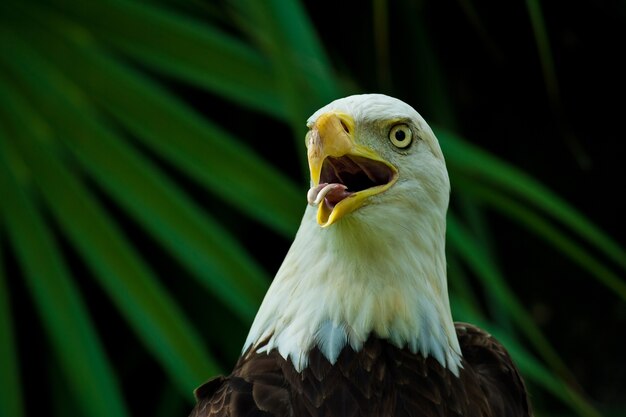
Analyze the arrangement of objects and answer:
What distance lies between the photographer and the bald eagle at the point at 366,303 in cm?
179

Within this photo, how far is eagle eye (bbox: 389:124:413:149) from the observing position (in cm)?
181

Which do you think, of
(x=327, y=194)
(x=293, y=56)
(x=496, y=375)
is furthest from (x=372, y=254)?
(x=293, y=56)

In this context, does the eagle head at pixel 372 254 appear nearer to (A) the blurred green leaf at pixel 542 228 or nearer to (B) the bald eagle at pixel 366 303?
(B) the bald eagle at pixel 366 303

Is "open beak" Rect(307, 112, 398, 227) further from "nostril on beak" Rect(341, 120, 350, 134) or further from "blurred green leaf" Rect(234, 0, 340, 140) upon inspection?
"blurred green leaf" Rect(234, 0, 340, 140)

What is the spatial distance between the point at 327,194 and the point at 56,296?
4.55ft

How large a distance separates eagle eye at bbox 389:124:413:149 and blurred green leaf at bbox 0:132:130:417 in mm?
1345

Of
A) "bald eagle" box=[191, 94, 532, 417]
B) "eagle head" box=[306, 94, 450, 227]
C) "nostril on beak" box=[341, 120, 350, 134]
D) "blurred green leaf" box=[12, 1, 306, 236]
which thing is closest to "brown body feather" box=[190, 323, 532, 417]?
"bald eagle" box=[191, 94, 532, 417]

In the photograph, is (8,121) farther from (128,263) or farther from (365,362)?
(365,362)

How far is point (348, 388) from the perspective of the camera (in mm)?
1835

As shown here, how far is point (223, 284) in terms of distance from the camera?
2.83 m

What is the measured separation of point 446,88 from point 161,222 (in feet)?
5.79

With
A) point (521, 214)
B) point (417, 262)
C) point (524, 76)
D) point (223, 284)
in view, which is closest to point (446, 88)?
point (524, 76)

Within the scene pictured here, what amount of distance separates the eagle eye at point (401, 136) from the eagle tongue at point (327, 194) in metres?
0.14

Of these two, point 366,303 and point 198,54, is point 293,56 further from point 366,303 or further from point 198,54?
point 366,303
